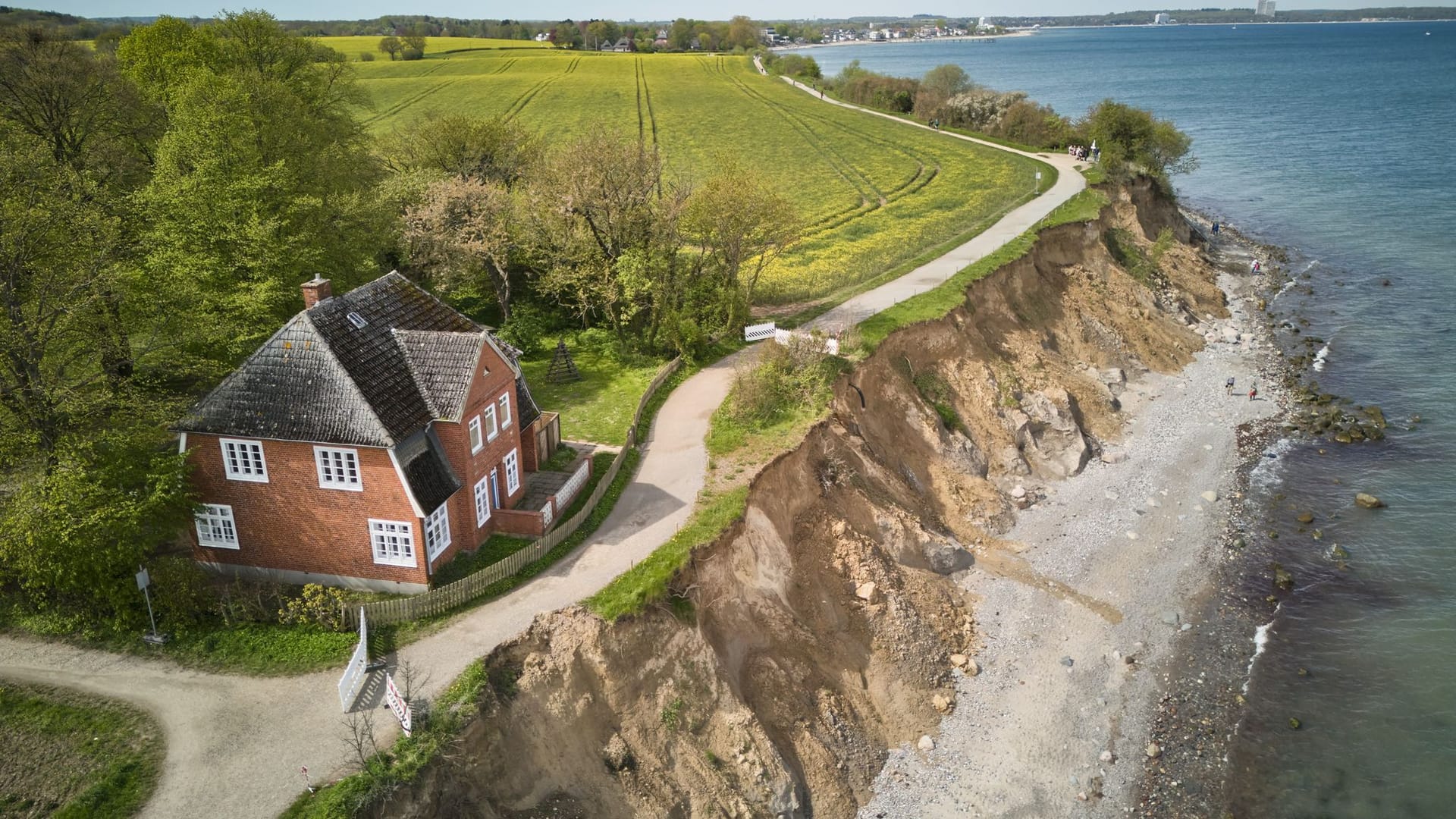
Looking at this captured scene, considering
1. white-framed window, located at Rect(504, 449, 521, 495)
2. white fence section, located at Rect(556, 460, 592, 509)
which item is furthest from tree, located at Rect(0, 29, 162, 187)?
white fence section, located at Rect(556, 460, 592, 509)

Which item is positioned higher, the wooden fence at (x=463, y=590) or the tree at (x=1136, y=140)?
the tree at (x=1136, y=140)

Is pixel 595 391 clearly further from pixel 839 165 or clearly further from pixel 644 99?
pixel 644 99

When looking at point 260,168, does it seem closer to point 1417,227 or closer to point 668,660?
point 668,660

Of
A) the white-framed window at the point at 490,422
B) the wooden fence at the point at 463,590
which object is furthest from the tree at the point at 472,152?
the wooden fence at the point at 463,590

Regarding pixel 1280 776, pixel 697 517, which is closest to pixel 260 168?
pixel 697 517

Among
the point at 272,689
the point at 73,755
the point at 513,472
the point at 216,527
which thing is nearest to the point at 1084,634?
the point at 513,472

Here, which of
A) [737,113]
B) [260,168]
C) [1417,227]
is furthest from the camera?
[737,113]

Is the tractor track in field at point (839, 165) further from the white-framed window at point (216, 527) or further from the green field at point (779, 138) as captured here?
the white-framed window at point (216, 527)
